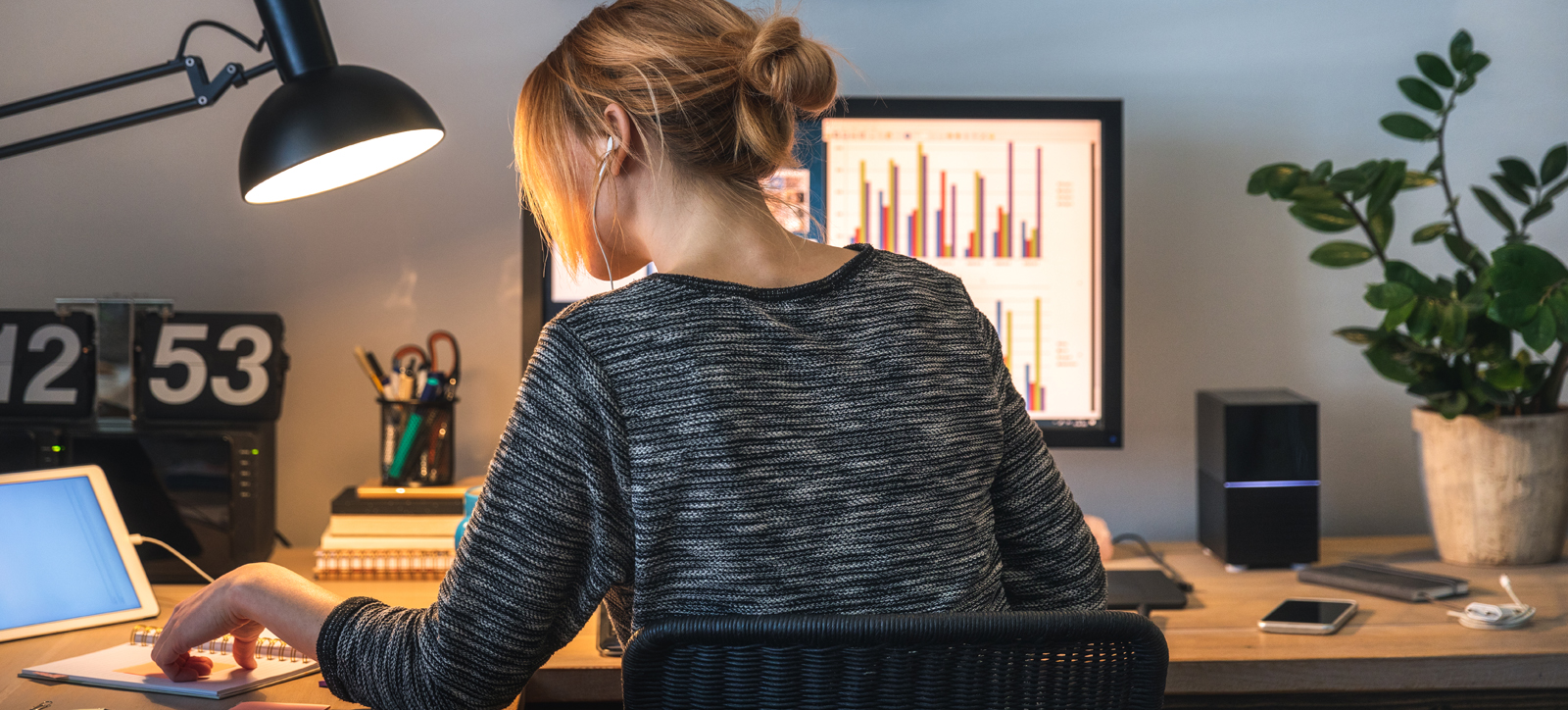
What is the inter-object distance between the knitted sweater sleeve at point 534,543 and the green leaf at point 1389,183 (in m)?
1.12

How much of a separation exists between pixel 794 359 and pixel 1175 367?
1.12 metres

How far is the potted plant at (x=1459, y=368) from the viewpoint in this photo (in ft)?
4.37

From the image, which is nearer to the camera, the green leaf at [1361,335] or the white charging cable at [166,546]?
the white charging cable at [166,546]

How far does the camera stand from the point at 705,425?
0.66 meters

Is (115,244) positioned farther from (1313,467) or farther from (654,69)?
(1313,467)

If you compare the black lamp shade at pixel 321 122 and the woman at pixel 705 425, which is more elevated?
the black lamp shade at pixel 321 122

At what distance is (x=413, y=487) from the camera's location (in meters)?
1.37

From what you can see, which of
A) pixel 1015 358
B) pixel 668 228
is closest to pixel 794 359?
pixel 668 228

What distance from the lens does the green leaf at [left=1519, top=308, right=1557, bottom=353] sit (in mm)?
1221

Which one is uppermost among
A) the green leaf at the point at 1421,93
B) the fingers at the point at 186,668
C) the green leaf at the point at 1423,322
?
the green leaf at the point at 1421,93

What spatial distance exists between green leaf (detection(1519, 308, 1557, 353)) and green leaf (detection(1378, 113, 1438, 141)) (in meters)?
0.31

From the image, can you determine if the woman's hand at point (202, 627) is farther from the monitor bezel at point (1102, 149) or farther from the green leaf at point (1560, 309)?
the green leaf at point (1560, 309)

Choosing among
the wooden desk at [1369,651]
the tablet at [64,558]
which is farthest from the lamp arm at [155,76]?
the wooden desk at [1369,651]

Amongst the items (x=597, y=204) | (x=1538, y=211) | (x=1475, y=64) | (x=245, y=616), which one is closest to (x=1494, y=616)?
(x=1538, y=211)
